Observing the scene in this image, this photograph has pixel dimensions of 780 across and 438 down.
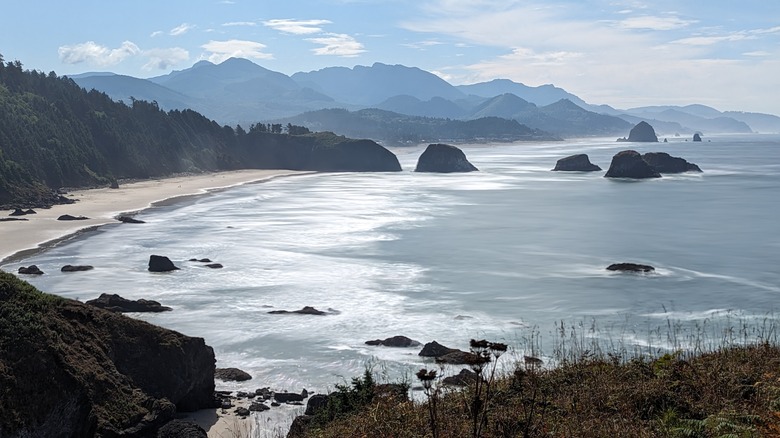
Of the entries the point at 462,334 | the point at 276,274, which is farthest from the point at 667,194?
the point at 462,334

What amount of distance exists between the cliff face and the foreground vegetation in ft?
14.9

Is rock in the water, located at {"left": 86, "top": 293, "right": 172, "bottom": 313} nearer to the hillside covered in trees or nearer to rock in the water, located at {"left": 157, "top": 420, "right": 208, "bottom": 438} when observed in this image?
rock in the water, located at {"left": 157, "top": 420, "right": 208, "bottom": 438}

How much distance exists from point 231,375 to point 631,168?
368ft

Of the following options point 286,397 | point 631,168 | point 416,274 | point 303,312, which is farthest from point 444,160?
point 286,397

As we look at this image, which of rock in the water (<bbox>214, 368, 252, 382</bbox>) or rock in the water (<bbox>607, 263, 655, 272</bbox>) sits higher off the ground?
rock in the water (<bbox>214, 368, 252, 382</bbox>)

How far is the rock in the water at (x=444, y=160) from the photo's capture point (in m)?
149

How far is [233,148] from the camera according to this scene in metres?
158

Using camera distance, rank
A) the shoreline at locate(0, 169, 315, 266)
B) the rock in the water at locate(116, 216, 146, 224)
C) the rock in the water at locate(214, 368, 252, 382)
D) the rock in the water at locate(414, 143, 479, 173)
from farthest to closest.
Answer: the rock in the water at locate(414, 143, 479, 173), the rock in the water at locate(116, 216, 146, 224), the shoreline at locate(0, 169, 315, 266), the rock in the water at locate(214, 368, 252, 382)

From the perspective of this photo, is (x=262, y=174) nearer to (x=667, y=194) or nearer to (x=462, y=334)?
(x=667, y=194)

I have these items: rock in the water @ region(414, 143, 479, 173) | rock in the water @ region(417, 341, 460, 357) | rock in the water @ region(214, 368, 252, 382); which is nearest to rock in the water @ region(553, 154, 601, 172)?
rock in the water @ region(414, 143, 479, 173)

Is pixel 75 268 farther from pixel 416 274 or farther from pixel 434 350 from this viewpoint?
pixel 434 350

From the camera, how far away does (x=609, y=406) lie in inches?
380

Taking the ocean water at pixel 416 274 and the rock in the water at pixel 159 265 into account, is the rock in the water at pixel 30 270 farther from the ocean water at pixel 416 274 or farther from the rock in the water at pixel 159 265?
the rock in the water at pixel 159 265

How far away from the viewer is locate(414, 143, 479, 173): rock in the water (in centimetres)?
14925
